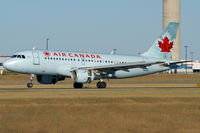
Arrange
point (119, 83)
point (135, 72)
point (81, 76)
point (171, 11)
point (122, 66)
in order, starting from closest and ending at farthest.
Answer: point (81, 76) → point (122, 66) → point (135, 72) → point (119, 83) → point (171, 11)

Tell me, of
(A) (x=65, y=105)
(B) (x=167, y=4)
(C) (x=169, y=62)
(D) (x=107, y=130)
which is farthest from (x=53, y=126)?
(B) (x=167, y=4)

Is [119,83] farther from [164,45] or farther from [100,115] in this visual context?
[100,115]

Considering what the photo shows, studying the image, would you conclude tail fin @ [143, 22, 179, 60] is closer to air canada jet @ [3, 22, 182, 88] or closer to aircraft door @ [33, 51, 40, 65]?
air canada jet @ [3, 22, 182, 88]

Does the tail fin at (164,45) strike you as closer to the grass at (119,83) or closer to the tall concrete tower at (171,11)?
the grass at (119,83)

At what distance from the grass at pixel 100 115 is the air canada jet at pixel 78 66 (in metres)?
14.7

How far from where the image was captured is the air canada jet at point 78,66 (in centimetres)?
4722

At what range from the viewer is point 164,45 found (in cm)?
5825

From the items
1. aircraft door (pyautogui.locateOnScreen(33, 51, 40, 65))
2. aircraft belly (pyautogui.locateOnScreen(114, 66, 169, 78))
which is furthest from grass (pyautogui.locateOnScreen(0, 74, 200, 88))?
aircraft door (pyautogui.locateOnScreen(33, 51, 40, 65))

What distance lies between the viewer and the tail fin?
2276 inches

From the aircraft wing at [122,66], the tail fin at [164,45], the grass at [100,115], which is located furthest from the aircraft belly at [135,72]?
the grass at [100,115]

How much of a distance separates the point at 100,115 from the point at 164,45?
34.1 metres

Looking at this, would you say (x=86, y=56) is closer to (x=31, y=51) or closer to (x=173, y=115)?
(x=31, y=51)

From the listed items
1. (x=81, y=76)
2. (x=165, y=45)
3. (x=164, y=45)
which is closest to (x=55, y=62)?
(x=81, y=76)

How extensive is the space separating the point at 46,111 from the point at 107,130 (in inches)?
268
